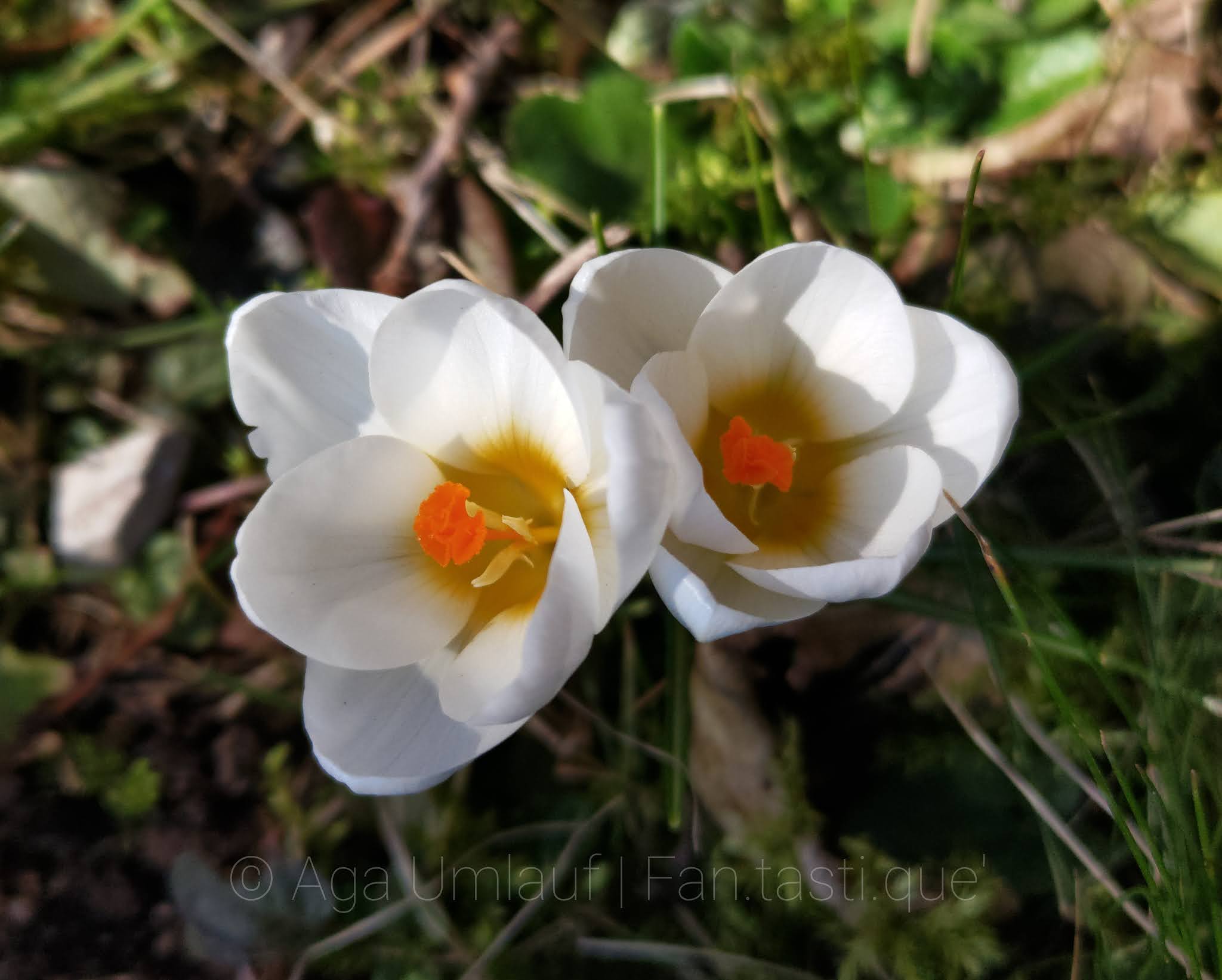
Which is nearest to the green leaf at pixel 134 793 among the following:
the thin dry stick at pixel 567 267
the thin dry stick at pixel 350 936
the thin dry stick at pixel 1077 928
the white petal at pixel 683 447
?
the thin dry stick at pixel 350 936

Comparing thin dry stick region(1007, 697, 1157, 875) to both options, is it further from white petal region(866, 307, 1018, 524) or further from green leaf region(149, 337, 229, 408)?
green leaf region(149, 337, 229, 408)

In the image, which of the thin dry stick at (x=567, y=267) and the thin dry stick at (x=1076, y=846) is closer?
the thin dry stick at (x=1076, y=846)

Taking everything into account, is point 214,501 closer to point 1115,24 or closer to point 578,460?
point 578,460

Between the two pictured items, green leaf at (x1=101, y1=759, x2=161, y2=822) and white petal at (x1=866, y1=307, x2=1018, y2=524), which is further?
green leaf at (x1=101, y1=759, x2=161, y2=822)

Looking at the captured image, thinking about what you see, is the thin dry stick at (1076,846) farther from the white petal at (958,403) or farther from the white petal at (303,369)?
the white petal at (303,369)

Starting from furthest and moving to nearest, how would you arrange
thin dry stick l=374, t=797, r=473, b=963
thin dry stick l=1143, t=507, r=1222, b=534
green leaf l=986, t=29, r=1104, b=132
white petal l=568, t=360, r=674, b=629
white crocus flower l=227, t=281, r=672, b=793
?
green leaf l=986, t=29, r=1104, b=132 → thin dry stick l=374, t=797, r=473, b=963 → thin dry stick l=1143, t=507, r=1222, b=534 → white crocus flower l=227, t=281, r=672, b=793 → white petal l=568, t=360, r=674, b=629

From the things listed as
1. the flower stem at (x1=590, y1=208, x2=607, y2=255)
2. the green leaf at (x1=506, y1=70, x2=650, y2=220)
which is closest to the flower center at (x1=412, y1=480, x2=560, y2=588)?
the flower stem at (x1=590, y1=208, x2=607, y2=255)

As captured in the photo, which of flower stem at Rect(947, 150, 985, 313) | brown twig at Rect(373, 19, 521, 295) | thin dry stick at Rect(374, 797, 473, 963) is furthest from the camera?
brown twig at Rect(373, 19, 521, 295)

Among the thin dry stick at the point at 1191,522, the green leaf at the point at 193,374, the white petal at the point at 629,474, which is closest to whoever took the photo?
the white petal at the point at 629,474
